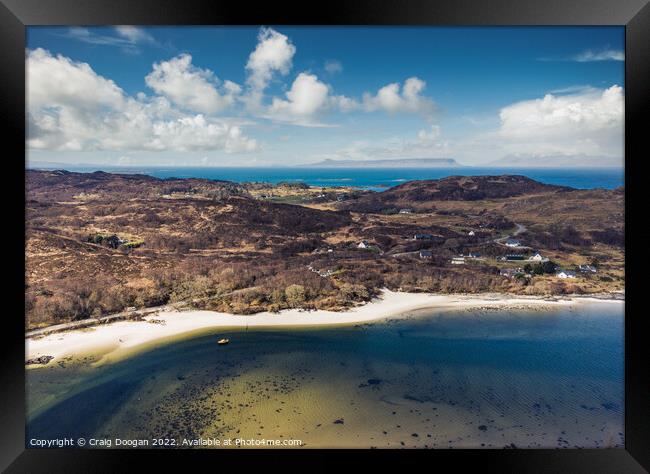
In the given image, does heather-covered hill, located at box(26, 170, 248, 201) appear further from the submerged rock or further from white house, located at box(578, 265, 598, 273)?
white house, located at box(578, 265, 598, 273)


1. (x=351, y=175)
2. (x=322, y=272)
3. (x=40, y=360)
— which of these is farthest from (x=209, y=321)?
(x=351, y=175)

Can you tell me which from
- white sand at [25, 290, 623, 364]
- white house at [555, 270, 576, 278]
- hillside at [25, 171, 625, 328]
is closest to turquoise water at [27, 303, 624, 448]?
white sand at [25, 290, 623, 364]

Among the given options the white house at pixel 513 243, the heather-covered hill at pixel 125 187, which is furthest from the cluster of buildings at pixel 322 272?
the heather-covered hill at pixel 125 187

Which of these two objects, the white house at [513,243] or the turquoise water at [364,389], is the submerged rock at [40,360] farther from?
the white house at [513,243]

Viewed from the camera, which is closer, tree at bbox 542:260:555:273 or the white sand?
the white sand

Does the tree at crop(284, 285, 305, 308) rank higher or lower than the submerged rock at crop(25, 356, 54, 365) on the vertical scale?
higher

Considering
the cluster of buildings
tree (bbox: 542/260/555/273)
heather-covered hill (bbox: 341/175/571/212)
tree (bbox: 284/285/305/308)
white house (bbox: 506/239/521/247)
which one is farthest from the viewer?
heather-covered hill (bbox: 341/175/571/212)

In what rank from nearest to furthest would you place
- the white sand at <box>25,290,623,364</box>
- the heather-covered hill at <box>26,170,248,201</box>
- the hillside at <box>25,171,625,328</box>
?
the white sand at <box>25,290,623,364</box> → the hillside at <box>25,171,625,328</box> → the heather-covered hill at <box>26,170,248,201</box>

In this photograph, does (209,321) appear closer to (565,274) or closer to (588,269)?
(565,274)
